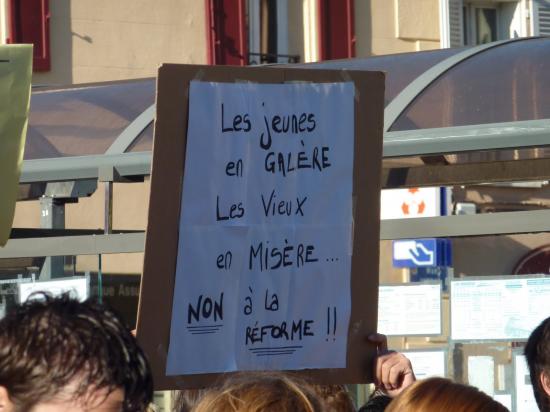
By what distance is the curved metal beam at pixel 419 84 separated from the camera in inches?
218

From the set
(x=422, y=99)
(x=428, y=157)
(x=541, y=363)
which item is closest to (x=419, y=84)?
(x=422, y=99)

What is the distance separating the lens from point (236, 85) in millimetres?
3184

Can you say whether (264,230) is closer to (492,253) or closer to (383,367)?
(383,367)

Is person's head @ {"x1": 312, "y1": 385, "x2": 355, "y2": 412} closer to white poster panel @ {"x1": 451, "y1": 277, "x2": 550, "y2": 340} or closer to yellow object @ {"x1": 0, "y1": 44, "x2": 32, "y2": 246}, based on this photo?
yellow object @ {"x1": 0, "y1": 44, "x2": 32, "y2": 246}

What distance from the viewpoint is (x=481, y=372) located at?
579 cm

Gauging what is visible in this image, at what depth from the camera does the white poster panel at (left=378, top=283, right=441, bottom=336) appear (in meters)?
5.77

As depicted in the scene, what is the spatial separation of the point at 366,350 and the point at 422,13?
42.7 ft

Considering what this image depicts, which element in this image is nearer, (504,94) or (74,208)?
(504,94)

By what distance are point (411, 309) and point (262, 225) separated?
2.74 metres

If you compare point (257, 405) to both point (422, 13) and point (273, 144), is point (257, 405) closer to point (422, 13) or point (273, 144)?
point (273, 144)

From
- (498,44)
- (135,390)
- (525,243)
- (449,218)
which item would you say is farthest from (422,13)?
(135,390)

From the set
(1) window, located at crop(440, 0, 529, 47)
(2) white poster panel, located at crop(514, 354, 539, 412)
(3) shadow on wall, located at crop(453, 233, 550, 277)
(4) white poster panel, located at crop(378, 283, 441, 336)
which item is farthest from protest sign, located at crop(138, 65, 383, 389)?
(1) window, located at crop(440, 0, 529, 47)

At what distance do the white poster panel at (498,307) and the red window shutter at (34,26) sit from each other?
872 cm

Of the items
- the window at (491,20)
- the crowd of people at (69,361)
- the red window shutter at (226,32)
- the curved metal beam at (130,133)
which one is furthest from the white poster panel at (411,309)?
the window at (491,20)
